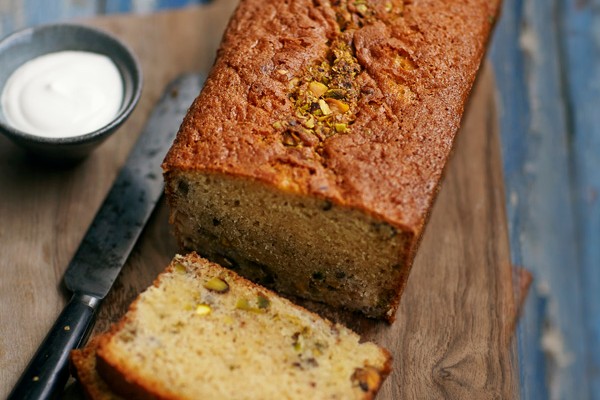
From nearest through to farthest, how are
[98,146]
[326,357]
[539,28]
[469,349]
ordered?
[326,357]
[469,349]
[98,146]
[539,28]

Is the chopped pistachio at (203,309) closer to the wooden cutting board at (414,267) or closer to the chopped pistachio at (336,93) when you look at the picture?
the wooden cutting board at (414,267)

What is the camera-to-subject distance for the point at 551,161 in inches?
194

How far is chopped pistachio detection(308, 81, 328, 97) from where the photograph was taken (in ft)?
11.5

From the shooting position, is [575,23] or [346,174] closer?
[346,174]

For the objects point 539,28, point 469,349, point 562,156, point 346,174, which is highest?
point 539,28

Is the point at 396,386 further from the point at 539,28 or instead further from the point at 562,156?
the point at 539,28

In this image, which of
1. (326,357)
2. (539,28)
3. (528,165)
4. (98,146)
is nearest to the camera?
(326,357)

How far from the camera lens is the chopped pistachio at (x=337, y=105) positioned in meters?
3.46

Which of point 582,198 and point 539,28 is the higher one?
point 539,28

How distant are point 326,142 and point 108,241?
1.22 metres

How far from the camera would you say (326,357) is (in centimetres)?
323

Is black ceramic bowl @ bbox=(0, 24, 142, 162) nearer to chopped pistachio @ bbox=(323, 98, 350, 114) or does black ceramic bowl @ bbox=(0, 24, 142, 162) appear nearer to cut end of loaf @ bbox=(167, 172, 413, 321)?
cut end of loaf @ bbox=(167, 172, 413, 321)

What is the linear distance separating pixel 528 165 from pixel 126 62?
96.6 inches

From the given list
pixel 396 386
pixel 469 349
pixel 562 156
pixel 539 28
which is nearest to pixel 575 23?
pixel 539 28
